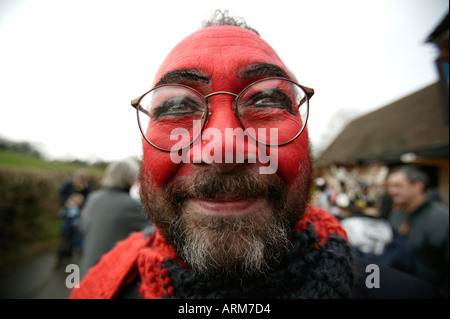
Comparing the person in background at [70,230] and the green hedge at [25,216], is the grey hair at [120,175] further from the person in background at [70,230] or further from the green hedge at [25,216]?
the green hedge at [25,216]

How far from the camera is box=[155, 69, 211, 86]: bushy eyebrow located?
0.95 meters

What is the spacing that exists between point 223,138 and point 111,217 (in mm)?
2066

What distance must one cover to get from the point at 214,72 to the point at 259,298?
941 millimetres

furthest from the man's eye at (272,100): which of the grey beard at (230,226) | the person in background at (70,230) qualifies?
the person in background at (70,230)

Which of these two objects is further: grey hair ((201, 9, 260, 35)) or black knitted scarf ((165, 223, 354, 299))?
grey hair ((201, 9, 260, 35))

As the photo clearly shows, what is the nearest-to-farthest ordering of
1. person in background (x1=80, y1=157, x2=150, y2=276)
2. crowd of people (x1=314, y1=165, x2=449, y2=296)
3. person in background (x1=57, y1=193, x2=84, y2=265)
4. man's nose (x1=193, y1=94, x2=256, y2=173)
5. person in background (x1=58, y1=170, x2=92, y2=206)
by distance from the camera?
1. man's nose (x1=193, y1=94, x2=256, y2=173)
2. crowd of people (x1=314, y1=165, x2=449, y2=296)
3. person in background (x1=80, y1=157, x2=150, y2=276)
4. person in background (x1=57, y1=193, x2=84, y2=265)
5. person in background (x1=58, y1=170, x2=92, y2=206)

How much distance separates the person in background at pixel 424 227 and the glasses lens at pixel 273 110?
199cm

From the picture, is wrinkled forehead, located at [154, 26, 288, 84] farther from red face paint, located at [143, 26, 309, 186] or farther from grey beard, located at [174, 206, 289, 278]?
grey beard, located at [174, 206, 289, 278]

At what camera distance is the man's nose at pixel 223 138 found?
80 cm

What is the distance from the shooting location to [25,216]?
548 cm

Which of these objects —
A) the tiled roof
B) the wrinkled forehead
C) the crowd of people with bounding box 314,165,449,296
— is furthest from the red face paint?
the tiled roof

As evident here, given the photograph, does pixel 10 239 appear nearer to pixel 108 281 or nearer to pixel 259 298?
pixel 108 281

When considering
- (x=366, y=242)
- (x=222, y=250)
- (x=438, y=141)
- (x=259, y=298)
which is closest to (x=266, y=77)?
(x=222, y=250)

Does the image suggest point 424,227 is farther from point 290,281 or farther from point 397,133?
point 397,133
